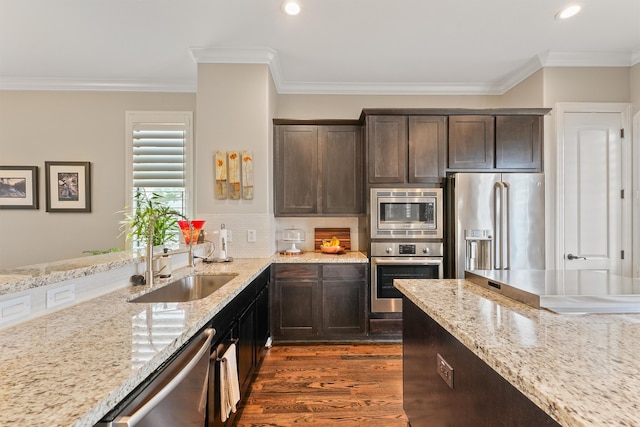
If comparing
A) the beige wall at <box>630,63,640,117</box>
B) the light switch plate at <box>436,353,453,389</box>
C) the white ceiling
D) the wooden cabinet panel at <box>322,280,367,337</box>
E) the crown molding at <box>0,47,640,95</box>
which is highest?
the white ceiling

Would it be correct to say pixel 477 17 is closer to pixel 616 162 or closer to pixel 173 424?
pixel 616 162

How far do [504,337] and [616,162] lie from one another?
11.2 ft

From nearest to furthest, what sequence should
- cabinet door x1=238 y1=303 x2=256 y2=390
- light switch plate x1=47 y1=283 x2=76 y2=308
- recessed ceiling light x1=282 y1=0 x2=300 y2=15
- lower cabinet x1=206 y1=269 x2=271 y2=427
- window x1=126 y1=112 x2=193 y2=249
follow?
1. light switch plate x1=47 y1=283 x2=76 y2=308
2. lower cabinet x1=206 y1=269 x2=271 y2=427
3. cabinet door x1=238 y1=303 x2=256 y2=390
4. recessed ceiling light x1=282 y1=0 x2=300 y2=15
5. window x1=126 y1=112 x2=193 y2=249

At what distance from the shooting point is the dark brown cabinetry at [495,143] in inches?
126

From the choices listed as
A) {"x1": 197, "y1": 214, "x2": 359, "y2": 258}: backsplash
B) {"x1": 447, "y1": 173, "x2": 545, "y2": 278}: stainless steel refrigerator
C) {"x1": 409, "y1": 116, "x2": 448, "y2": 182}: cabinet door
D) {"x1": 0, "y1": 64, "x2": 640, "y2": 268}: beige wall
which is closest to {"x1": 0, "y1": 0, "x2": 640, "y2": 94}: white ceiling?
{"x1": 0, "y1": 64, "x2": 640, "y2": 268}: beige wall

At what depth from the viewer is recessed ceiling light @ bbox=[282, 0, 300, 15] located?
2.32 metres

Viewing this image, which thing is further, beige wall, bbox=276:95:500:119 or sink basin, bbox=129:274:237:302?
beige wall, bbox=276:95:500:119

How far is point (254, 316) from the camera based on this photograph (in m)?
2.37

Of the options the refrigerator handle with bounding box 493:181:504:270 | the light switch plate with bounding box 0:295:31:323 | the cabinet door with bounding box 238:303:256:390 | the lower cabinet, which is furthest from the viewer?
the refrigerator handle with bounding box 493:181:504:270

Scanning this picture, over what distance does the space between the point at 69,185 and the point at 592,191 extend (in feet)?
19.3

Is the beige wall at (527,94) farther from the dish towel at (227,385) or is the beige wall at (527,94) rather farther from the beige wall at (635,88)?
the dish towel at (227,385)

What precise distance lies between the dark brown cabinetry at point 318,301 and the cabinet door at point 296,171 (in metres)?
0.75

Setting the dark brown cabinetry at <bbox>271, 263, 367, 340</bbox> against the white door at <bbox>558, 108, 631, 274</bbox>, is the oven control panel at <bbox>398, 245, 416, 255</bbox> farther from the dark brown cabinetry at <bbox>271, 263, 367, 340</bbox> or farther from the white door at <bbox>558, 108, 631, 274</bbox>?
the white door at <bbox>558, 108, 631, 274</bbox>

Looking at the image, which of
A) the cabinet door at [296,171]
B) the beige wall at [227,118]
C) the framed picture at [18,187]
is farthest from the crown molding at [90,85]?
the cabinet door at [296,171]
